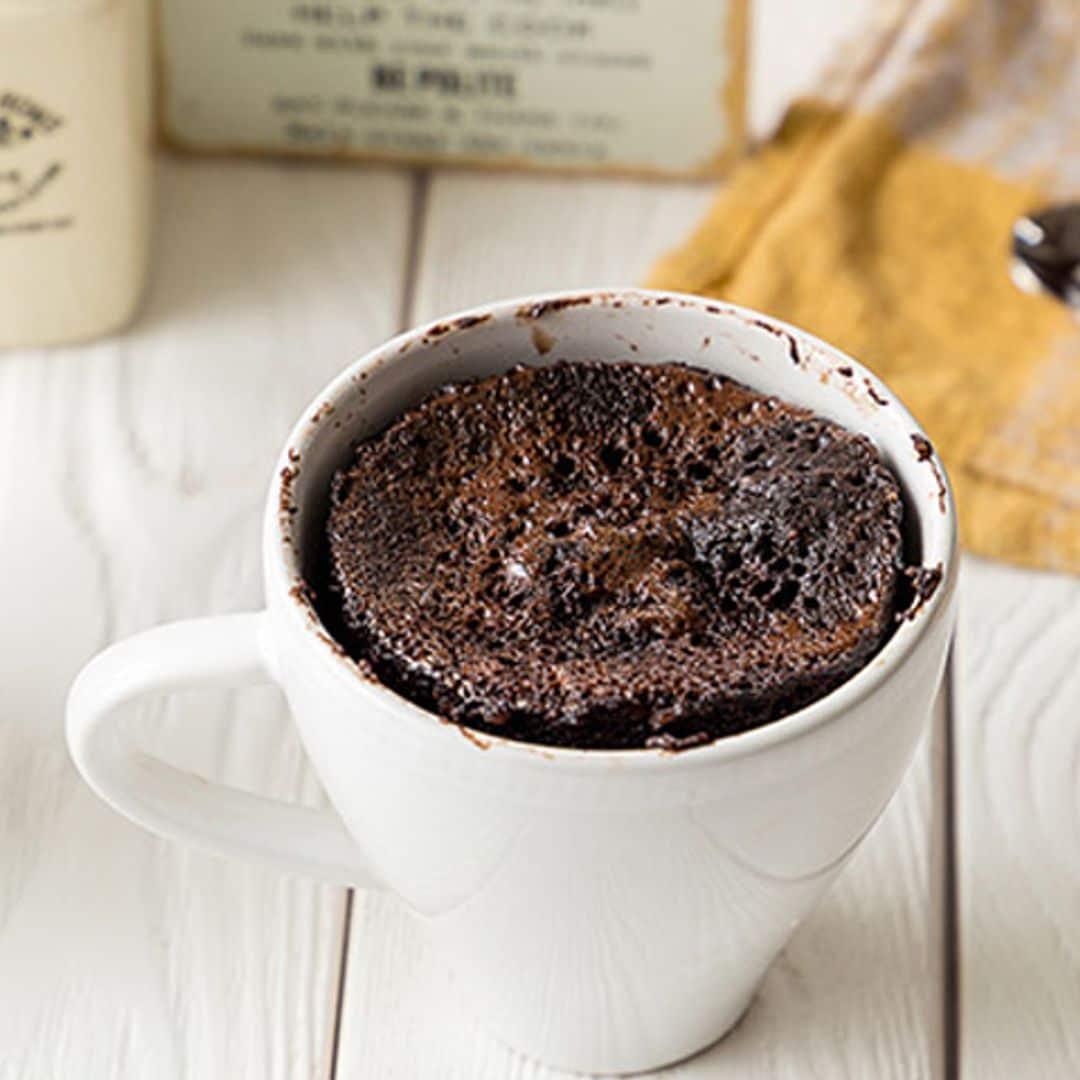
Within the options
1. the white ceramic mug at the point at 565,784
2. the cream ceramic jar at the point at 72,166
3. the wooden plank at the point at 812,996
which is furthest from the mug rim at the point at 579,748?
the cream ceramic jar at the point at 72,166

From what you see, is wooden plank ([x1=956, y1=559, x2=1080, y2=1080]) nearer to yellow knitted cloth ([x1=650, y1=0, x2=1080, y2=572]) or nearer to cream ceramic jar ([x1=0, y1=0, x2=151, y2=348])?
yellow knitted cloth ([x1=650, y1=0, x2=1080, y2=572])

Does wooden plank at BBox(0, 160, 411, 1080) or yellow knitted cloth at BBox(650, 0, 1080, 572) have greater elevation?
yellow knitted cloth at BBox(650, 0, 1080, 572)

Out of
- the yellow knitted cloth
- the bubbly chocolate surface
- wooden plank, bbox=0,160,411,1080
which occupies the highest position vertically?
the bubbly chocolate surface

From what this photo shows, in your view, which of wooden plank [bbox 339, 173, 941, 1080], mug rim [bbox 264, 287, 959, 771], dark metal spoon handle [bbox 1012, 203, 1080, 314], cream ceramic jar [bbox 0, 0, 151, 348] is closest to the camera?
mug rim [bbox 264, 287, 959, 771]

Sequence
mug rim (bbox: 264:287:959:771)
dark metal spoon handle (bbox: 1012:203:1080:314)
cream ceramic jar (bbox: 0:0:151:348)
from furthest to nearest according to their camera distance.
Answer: dark metal spoon handle (bbox: 1012:203:1080:314) → cream ceramic jar (bbox: 0:0:151:348) → mug rim (bbox: 264:287:959:771)

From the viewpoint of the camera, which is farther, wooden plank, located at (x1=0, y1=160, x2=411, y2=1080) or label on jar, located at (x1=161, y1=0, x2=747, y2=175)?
label on jar, located at (x1=161, y1=0, x2=747, y2=175)

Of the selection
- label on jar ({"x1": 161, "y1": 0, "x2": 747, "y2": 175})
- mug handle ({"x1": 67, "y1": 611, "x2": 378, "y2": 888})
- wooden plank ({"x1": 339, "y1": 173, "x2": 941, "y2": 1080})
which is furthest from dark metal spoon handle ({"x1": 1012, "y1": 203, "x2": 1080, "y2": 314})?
mug handle ({"x1": 67, "y1": 611, "x2": 378, "y2": 888})
